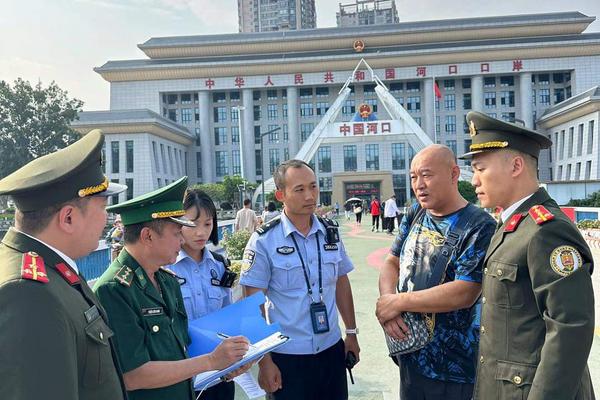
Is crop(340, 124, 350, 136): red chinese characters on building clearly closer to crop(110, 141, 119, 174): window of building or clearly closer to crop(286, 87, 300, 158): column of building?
crop(286, 87, 300, 158): column of building

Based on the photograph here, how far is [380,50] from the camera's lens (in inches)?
2152

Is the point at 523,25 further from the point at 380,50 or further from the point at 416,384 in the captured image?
the point at 416,384

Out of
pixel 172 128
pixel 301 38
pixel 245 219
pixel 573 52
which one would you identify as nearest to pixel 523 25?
pixel 573 52

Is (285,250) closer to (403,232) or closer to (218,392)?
(403,232)

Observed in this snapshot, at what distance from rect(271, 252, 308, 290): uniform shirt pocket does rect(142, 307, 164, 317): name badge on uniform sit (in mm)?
859

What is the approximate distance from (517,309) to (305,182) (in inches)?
53.8

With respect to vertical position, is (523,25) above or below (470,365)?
above

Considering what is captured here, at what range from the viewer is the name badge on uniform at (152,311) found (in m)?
1.94

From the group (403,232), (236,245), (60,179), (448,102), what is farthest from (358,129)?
(60,179)

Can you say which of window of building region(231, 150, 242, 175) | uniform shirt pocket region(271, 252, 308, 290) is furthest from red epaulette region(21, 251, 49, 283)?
window of building region(231, 150, 242, 175)

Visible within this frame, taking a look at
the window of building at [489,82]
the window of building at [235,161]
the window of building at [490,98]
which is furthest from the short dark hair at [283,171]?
the window of building at [489,82]

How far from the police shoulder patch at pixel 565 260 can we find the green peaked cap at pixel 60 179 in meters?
1.69

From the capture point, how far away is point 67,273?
145 cm

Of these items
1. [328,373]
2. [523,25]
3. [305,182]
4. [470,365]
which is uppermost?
[523,25]
